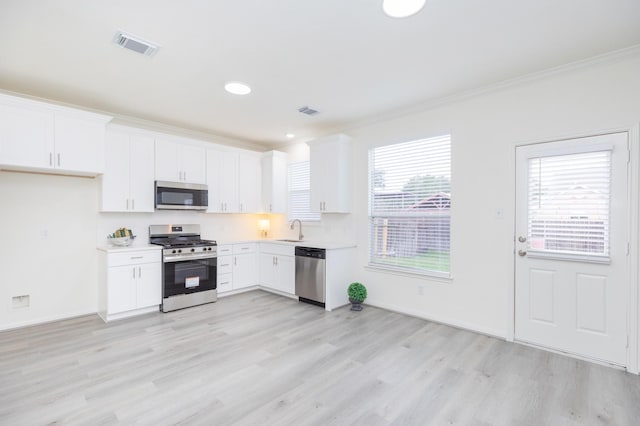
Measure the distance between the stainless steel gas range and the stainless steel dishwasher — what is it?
4.34 feet

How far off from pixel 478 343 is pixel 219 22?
3.83 meters

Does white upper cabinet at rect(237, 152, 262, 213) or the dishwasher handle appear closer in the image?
the dishwasher handle

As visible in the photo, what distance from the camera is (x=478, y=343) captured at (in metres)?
3.24

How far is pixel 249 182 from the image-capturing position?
5719mm

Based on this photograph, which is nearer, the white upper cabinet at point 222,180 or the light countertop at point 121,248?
the light countertop at point 121,248

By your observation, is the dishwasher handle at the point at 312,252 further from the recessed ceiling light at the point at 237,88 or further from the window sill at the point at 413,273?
the recessed ceiling light at the point at 237,88

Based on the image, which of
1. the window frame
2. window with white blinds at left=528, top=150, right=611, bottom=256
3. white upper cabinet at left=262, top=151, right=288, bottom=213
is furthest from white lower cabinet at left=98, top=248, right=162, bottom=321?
window with white blinds at left=528, top=150, right=611, bottom=256

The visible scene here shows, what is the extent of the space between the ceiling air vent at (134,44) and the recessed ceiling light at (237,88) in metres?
0.82

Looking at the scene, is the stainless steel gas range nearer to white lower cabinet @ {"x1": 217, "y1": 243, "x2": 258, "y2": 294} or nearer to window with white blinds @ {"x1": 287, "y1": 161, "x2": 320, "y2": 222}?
white lower cabinet @ {"x1": 217, "y1": 243, "x2": 258, "y2": 294}

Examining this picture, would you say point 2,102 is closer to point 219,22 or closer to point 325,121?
point 219,22

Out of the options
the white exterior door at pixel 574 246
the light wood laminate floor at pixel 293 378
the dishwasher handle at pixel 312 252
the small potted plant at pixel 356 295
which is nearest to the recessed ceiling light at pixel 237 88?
the dishwasher handle at pixel 312 252

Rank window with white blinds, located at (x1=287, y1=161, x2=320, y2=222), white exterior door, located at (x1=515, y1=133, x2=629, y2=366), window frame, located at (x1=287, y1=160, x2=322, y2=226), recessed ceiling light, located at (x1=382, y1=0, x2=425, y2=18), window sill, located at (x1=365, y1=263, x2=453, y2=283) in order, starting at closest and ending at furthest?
1. recessed ceiling light, located at (x1=382, y1=0, x2=425, y2=18)
2. white exterior door, located at (x1=515, y1=133, x2=629, y2=366)
3. window sill, located at (x1=365, y1=263, x2=453, y2=283)
4. window frame, located at (x1=287, y1=160, x2=322, y2=226)
5. window with white blinds, located at (x1=287, y1=161, x2=320, y2=222)

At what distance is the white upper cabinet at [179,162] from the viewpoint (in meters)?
4.58

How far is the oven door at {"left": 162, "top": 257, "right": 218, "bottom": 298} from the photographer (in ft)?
14.1
